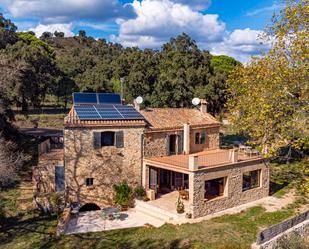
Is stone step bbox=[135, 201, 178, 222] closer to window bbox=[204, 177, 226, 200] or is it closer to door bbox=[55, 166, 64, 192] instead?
window bbox=[204, 177, 226, 200]

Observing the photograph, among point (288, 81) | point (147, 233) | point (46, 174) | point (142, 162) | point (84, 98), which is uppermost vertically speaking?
point (288, 81)

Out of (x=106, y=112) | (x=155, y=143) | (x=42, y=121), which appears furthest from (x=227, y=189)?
(x=42, y=121)

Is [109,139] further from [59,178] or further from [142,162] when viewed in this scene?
[59,178]

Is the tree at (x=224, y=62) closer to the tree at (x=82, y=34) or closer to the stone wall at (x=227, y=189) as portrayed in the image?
the stone wall at (x=227, y=189)

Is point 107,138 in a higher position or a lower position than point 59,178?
higher

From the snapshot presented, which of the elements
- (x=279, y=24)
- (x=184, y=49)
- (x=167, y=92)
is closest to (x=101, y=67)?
(x=184, y=49)

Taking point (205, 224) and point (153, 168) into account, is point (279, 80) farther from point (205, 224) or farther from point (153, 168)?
point (153, 168)

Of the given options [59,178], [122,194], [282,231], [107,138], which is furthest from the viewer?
[107,138]

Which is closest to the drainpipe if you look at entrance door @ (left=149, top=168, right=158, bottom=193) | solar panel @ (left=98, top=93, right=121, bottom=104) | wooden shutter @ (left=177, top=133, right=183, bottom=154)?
wooden shutter @ (left=177, top=133, right=183, bottom=154)
